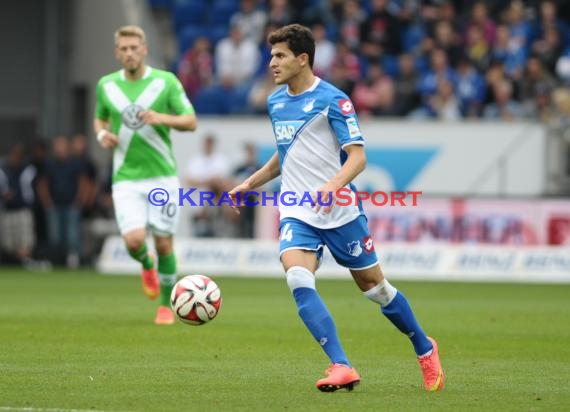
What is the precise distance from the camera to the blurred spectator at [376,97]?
2544cm

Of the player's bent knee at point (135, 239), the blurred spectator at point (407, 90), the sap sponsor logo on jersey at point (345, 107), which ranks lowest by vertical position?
the player's bent knee at point (135, 239)

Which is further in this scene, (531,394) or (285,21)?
(285,21)

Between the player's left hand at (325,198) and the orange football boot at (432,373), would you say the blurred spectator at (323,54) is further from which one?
the player's left hand at (325,198)

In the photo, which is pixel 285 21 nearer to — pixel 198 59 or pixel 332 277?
pixel 198 59

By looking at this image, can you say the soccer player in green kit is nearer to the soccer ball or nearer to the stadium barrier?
the soccer ball

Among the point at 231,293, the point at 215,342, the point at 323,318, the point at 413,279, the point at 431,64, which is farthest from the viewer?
the point at 431,64

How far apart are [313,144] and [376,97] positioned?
1656cm

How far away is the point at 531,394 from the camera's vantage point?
8.79 metres

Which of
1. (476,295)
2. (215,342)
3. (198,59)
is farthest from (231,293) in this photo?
(198,59)

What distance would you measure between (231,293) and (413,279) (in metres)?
4.77

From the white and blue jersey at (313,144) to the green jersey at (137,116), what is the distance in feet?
15.7

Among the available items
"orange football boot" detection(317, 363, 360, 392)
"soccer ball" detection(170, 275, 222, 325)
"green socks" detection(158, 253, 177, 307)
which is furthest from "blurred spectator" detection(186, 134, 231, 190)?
"orange football boot" detection(317, 363, 360, 392)

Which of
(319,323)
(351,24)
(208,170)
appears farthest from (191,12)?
(319,323)

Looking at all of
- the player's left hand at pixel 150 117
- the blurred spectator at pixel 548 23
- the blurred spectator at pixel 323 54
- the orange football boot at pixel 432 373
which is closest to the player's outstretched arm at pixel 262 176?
the orange football boot at pixel 432 373
